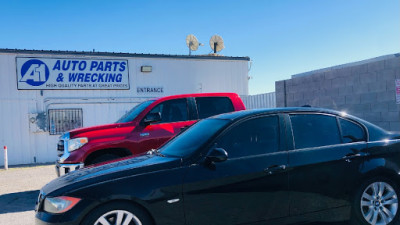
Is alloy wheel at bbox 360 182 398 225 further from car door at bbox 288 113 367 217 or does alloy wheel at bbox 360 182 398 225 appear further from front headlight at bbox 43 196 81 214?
front headlight at bbox 43 196 81 214

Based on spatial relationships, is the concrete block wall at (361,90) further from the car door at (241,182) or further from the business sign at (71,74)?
the business sign at (71,74)

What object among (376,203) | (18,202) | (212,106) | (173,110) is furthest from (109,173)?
(18,202)

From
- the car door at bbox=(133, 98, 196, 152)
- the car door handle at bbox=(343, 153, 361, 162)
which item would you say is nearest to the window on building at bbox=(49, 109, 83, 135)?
the car door at bbox=(133, 98, 196, 152)

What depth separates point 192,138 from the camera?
395 centimetres

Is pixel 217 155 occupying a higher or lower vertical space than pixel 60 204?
higher

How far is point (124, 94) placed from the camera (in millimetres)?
14461

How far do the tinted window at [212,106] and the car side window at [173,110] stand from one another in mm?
318

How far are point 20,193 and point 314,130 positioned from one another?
654cm

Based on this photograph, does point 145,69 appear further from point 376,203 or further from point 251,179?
point 376,203

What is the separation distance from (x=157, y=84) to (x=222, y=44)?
4867 millimetres

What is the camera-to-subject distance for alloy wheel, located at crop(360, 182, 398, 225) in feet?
12.9

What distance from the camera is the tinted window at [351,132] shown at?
4.09 metres

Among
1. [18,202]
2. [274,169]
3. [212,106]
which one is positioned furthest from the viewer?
[212,106]

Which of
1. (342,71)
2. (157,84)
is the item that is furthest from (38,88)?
(342,71)
